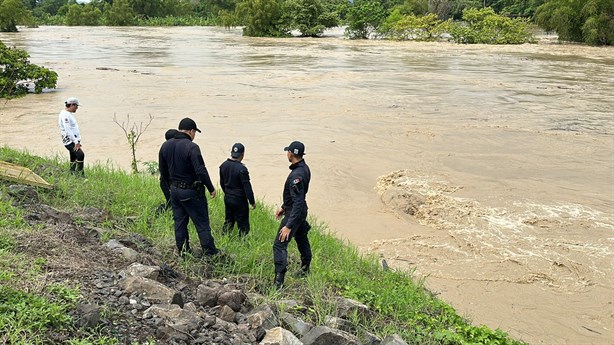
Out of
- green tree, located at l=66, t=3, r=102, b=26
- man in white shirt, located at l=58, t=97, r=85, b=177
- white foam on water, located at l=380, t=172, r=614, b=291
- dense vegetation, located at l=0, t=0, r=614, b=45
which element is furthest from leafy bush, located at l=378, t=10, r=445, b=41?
green tree, located at l=66, t=3, r=102, b=26

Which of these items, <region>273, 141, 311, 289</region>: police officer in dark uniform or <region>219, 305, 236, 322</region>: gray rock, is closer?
<region>219, 305, 236, 322</region>: gray rock

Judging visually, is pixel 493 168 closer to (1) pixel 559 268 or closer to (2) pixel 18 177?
(1) pixel 559 268

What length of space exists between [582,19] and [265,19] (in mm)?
31212

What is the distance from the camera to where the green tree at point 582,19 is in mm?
43344

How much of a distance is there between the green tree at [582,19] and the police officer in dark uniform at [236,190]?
149 feet

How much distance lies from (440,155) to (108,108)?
11535 millimetres

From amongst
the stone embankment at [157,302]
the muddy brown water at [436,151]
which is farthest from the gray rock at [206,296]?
the muddy brown water at [436,151]

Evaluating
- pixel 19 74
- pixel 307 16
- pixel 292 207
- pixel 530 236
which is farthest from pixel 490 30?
pixel 292 207

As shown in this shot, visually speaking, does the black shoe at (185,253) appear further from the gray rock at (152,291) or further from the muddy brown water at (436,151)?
the muddy brown water at (436,151)

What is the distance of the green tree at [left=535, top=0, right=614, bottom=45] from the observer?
43344mm

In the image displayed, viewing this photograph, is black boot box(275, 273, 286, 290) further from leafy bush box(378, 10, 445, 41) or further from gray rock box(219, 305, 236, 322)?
leafy bush box(378, 10, 445, 41)

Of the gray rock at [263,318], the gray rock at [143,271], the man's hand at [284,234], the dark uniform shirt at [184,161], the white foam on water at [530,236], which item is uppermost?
the dark uniform shirt at [184,161]

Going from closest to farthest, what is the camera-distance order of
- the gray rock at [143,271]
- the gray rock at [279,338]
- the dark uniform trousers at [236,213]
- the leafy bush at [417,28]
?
the gray rock at [279,338], the gray rock at [143,271], the dark uniform trousers at [236,213], the leafy bush at [417,28]

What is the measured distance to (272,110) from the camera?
1820cm
